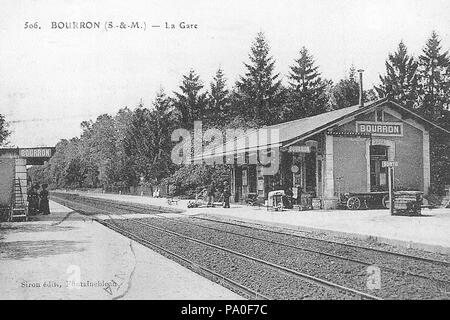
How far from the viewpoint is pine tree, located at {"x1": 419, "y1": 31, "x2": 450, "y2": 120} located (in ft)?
98.5

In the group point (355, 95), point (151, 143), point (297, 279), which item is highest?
point (355, 95)

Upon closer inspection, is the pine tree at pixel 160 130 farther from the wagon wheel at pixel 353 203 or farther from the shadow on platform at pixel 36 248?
the shadow on platform at pixel 36 248

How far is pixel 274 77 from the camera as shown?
43156 mm

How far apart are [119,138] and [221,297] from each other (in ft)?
197

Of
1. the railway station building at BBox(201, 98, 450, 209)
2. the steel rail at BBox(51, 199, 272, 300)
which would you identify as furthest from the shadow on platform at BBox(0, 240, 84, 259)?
the railway station building at BBox(201, 98, 450, 209)

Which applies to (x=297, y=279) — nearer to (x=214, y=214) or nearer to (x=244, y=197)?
(x=214, y=214)

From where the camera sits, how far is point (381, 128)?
2164 centimetres

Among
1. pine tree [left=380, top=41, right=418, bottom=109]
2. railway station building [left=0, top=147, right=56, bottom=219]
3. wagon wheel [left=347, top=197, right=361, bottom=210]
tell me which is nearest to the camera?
railway station building [left=0, top=147, right=56, bottom=219]

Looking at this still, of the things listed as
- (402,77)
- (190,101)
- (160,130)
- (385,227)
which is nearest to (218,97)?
(190,101)

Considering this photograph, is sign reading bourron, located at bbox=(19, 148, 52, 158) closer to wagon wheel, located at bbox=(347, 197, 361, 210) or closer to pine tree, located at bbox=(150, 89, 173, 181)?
wagon wheel, located at bbox=(347, 197, 361, 210)

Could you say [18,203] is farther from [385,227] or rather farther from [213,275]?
[385,227]

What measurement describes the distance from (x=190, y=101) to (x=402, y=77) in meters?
18.2

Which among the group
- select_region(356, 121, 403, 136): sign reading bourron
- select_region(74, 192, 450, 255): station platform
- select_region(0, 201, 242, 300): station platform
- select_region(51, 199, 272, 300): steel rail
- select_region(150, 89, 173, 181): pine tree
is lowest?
select_region(51, 199, 272, 300): steel rail
